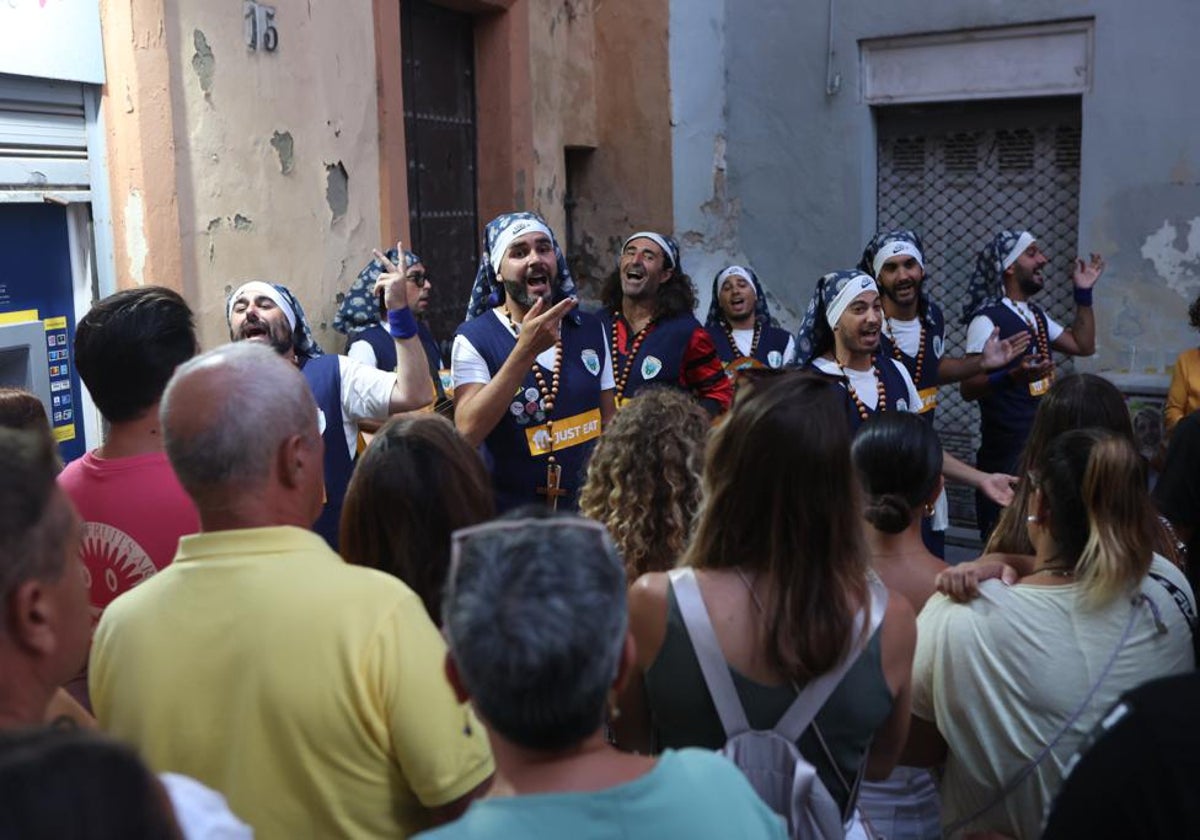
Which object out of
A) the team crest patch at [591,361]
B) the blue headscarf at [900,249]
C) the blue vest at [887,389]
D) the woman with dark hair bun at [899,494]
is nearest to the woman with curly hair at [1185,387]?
the blue headscarf at [900,249]

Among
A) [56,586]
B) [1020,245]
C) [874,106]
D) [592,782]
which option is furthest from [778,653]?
[874,106]

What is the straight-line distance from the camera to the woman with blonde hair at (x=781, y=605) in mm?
2062

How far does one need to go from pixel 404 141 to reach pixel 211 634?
5.22 meters

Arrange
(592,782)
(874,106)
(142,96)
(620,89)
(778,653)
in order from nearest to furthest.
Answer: (592,782)
(778,653)
(142,96)
(874,106)
(620,89)

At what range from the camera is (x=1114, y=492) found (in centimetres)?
247

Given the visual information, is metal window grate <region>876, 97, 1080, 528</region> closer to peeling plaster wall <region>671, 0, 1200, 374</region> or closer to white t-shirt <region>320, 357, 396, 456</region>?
peeling plaster wall <region>671, 0, 1200, 374</region>

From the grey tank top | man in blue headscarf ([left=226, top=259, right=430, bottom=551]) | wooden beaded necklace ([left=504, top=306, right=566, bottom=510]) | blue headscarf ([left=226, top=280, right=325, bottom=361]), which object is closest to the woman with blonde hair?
the grey tank top

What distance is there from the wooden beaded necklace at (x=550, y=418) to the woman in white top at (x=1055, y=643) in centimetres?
198

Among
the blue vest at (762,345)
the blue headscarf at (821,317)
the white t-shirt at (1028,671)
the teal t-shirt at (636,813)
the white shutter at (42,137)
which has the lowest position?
the white t-shirt at (1028,671)

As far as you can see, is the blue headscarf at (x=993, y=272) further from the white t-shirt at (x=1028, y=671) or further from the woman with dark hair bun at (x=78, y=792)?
the woman with dark hair bun at (x=78, y=792)

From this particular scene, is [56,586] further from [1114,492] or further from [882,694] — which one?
[1114,492]

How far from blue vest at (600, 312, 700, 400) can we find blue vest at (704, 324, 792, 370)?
0.62 m

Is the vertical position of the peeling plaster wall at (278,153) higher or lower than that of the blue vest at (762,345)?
higher

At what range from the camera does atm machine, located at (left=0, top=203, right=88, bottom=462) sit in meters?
4.20
